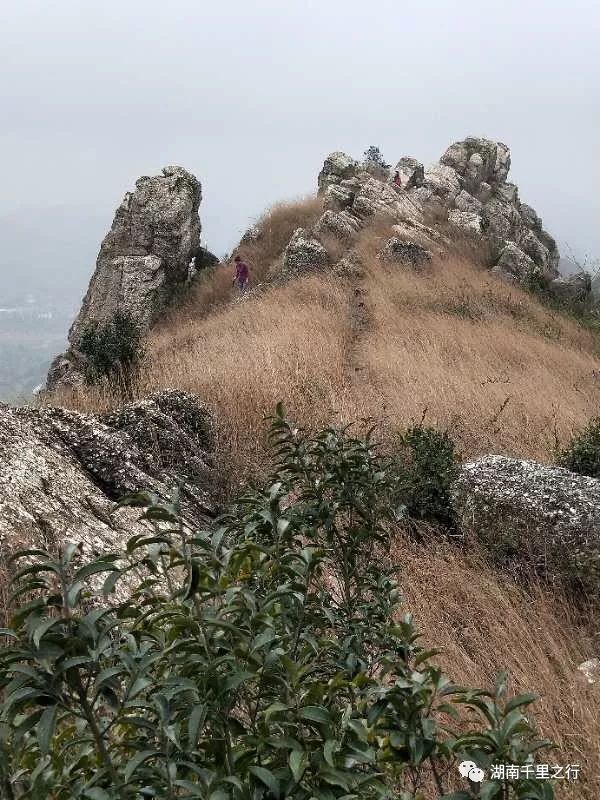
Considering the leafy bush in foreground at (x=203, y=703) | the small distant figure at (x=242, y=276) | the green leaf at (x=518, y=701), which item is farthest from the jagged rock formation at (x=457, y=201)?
the leafy bush in foreground at (x=203, y=703)

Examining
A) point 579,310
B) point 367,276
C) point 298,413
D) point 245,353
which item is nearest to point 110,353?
point 245,353

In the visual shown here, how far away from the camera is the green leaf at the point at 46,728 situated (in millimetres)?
1285

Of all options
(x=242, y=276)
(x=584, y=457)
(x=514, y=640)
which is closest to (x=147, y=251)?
(x=242, y=276)

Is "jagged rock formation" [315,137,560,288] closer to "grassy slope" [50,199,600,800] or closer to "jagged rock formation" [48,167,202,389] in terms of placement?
"grassy slope" [50,199,600,800]

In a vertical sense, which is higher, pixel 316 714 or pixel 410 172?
pixel 410 172

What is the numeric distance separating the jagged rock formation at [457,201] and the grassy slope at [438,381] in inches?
47.8

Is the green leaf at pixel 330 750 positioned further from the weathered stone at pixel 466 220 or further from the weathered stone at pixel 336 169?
the weathered stone at pixel 336 169

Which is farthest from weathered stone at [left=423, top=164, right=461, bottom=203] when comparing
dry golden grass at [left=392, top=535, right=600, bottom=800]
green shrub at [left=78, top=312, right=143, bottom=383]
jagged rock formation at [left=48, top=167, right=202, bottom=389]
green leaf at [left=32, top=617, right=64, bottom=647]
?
green leaf at [left=32, top=617, right=64, bottom=647]

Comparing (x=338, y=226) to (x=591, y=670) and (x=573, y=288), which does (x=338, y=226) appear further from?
(x=591, y=670)

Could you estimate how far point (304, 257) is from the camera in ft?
57.7

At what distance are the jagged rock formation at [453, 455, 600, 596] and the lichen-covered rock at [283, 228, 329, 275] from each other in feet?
41.2

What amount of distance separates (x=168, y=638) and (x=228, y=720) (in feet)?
0.81

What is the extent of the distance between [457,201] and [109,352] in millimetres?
18003

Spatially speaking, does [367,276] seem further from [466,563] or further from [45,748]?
[45,748]
